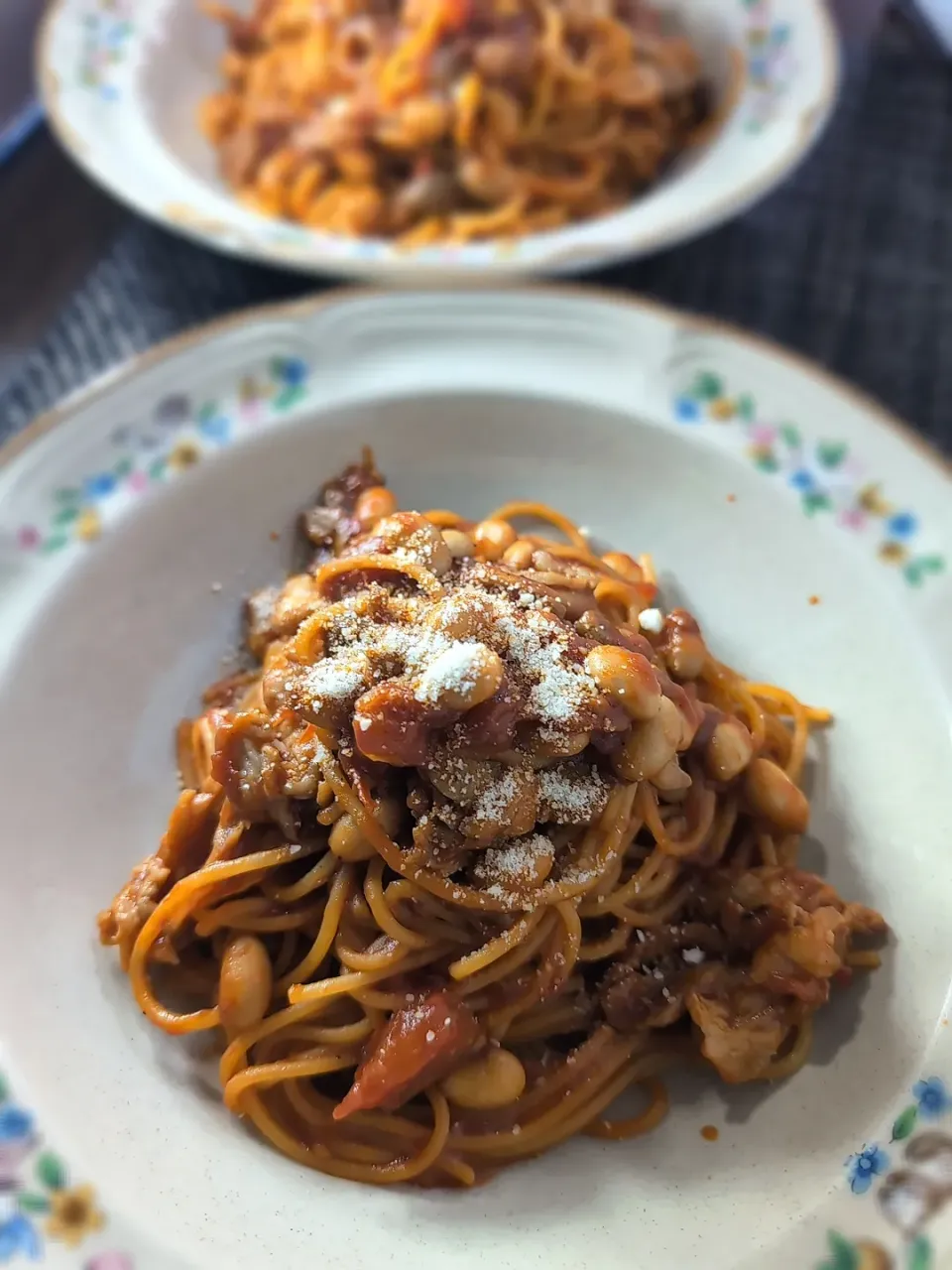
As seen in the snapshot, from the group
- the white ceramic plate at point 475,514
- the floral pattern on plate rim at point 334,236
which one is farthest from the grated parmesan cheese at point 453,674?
the floral pattern on plate rim at point 334,236

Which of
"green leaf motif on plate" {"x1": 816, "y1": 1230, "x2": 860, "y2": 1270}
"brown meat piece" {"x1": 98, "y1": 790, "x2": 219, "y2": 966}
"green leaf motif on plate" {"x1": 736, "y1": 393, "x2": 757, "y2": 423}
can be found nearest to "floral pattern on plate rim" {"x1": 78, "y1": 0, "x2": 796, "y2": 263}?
"green leaf motif on plate" {"x1": 736, "y1": 393, "x2": 757, "y2": 423}

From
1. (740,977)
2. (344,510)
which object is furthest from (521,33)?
(740,977)

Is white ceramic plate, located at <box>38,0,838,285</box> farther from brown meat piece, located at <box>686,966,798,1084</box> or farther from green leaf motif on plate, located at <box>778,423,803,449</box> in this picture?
brown meat piece, located at <box>686,966,798,1084</box>

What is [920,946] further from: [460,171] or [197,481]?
[460,171]

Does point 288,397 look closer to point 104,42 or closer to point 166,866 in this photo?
point 166,866

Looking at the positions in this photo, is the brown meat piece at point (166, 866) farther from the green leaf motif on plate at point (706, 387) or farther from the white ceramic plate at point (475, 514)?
the green leaf motif on plate at point (706, 387)
